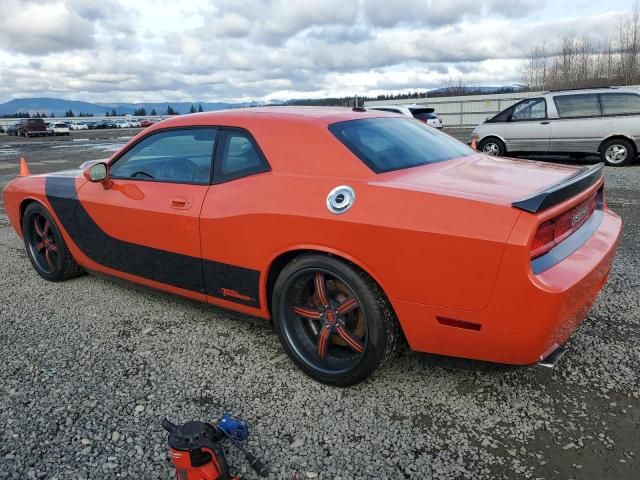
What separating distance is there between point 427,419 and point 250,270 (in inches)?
47.2

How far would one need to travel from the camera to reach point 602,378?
259 centimetres

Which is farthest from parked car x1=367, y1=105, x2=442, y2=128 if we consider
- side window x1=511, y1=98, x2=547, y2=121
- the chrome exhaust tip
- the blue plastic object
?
the blue plastic object

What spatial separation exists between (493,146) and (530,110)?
1.03 metres

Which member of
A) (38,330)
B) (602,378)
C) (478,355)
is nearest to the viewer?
(478,355)

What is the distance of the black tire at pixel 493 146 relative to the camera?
10.8 meters

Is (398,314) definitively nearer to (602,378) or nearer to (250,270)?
(250,270)

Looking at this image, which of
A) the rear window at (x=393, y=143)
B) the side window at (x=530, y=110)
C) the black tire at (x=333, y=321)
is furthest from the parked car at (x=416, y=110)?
the black tire at (x=333, y=321)

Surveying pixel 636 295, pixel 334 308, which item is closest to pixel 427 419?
pixel 334 308

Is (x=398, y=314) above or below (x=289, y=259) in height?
below

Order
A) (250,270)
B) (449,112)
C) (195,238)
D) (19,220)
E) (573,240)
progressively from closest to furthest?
(573,240) → (250,270) → (195,238) → (19,220) → (449,112)

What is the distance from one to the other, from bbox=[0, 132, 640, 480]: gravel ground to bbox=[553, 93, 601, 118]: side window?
7.64m

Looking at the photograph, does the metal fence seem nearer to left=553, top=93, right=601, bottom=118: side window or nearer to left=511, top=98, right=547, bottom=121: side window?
left=511, top=98, right=547, bottom=121: side window

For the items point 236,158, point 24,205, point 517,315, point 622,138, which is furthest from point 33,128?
point 517,315

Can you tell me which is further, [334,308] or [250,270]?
[250,270]
